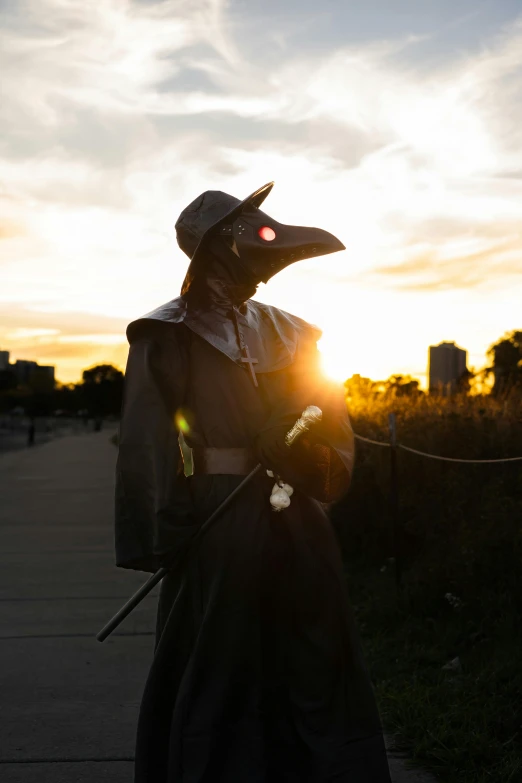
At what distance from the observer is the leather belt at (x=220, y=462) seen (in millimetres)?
3037

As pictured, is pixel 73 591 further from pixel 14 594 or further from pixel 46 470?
pixel 46 470

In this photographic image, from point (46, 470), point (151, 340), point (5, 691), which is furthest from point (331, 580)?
point (46, 470)

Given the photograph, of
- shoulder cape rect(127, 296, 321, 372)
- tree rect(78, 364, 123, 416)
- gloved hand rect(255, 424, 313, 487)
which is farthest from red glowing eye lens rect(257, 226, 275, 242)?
tree rect(78, 364, 123, 416)

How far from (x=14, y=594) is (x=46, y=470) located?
15.3 meters

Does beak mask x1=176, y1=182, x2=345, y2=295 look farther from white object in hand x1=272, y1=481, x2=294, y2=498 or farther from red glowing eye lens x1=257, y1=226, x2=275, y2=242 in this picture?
white object in hand x1=272, y1=481, x2=294, y2=498

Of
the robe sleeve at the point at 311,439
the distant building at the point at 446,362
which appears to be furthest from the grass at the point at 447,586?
the distant building at the point at 446,362

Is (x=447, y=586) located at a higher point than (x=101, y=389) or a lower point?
lower

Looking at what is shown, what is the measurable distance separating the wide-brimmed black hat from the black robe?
0.97 ft

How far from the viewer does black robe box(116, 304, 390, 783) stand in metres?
2.88

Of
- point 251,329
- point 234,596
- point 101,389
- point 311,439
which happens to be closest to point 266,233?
point 251,329

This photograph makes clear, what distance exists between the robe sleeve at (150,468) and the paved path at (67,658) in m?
1.41

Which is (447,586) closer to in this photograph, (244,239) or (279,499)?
(279,499)

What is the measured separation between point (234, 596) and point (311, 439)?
559 millimetres

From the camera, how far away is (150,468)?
293 centimetres
